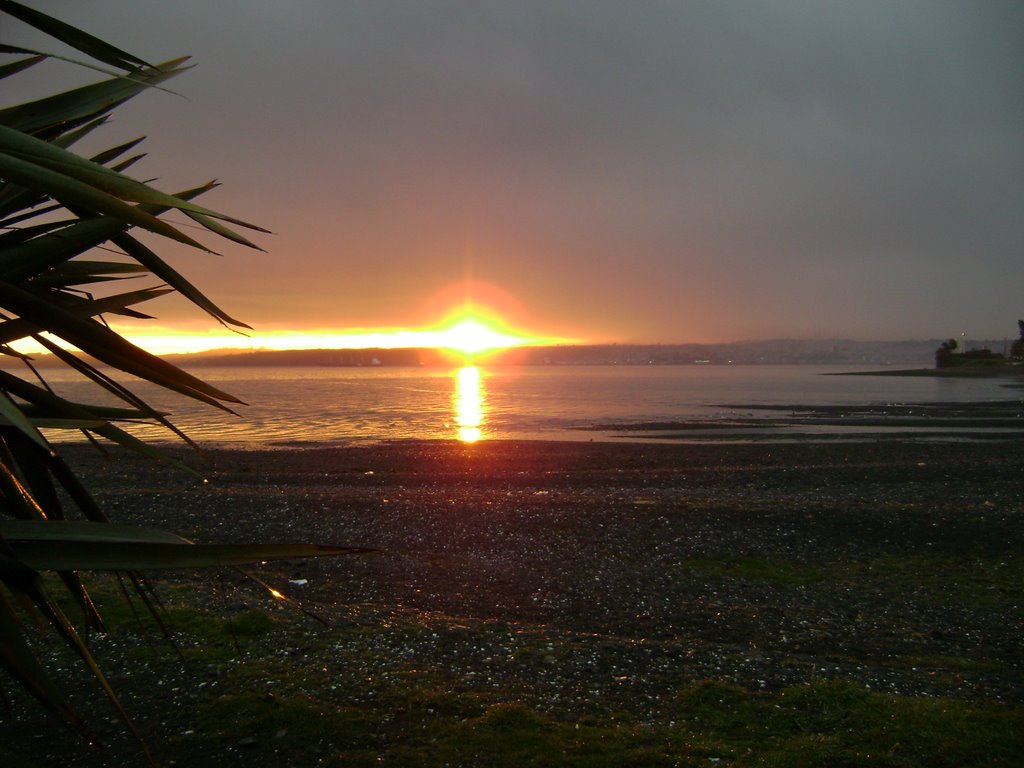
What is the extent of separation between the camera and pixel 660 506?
17969mm

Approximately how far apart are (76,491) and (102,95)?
1621mm

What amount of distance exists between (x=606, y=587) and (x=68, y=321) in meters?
9.72

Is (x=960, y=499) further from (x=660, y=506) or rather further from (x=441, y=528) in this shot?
(x=441, y=528)

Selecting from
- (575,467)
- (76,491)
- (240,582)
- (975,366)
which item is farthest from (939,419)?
(975,366)

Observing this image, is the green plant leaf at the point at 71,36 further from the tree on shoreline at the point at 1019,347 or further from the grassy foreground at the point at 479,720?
the tree on shoreline at the point at 1019,347

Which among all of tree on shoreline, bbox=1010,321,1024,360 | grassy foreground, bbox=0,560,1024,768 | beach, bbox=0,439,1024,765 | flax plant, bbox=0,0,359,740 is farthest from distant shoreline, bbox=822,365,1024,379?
flax plant, bbox=0,0,359,740

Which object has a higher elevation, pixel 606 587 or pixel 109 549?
pixel 109 549

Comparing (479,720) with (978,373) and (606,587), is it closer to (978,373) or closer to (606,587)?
(606,587)

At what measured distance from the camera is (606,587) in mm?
10992

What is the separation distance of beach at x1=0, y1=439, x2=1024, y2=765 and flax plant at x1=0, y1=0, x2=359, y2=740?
73 centimetres

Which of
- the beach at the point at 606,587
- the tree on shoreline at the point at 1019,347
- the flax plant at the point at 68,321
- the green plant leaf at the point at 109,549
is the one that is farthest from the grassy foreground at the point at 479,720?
the tree on shoreline at the point at 1019,347

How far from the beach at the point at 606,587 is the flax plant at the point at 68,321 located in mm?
726

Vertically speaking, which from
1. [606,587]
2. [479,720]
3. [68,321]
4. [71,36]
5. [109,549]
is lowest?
[606,587]

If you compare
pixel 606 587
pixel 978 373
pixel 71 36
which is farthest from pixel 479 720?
pixel 978 373
